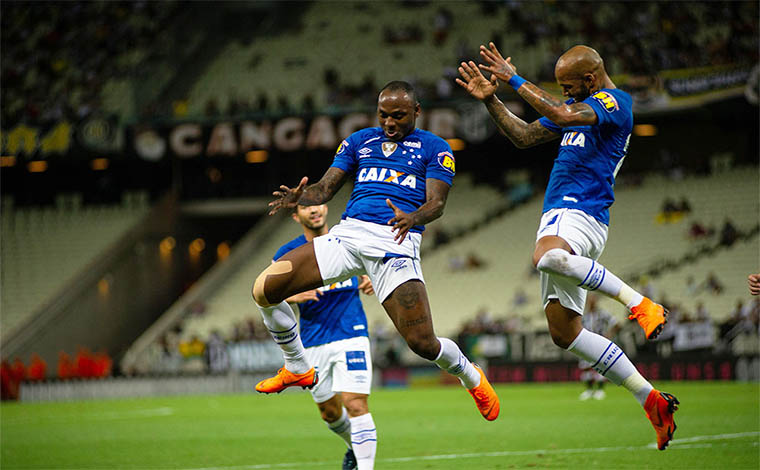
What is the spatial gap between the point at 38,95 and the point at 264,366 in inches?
641

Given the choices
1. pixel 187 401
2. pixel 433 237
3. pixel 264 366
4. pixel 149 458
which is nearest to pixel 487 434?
pixel 149 458

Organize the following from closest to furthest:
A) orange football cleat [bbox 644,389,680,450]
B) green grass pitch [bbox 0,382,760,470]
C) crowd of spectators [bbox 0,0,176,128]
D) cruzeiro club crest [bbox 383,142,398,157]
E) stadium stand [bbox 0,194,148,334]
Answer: orange football cleat [bbox 644,389,680,450] < cruzeiro club crest [bbox 383,142,398,157] < green grass pitch [bbox 0,382,760,470] < stadium stand [bbox 0,194,148,334] < crowd of spectators [bbox 0,0,176,128]

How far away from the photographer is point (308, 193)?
24.5ft

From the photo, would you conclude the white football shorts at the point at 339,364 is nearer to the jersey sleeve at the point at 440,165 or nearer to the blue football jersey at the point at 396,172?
the blue football jersey at the point at 396,172

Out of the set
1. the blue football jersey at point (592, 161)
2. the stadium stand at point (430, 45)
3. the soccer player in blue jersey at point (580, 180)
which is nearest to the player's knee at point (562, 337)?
the soccer player in blue jersey at point (580, 180)

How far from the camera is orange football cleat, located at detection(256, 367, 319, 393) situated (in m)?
7.99

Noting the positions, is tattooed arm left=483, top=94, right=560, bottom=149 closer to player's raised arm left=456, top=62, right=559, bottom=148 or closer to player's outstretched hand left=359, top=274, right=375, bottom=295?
player's raised arm left=456, top=62, right=559, bottom=148

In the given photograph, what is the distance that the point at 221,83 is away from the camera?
38.3m

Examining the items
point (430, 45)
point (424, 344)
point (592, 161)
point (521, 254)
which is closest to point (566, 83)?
point (592, 161)

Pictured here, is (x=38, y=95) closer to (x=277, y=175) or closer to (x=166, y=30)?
(x=166, y=30)

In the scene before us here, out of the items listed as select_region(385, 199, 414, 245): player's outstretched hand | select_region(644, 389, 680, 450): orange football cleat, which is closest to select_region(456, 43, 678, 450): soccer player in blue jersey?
select_region(644, 389, 680, 450): orange football cleat

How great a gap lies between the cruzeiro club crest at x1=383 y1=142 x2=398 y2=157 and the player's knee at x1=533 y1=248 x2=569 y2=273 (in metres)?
1.42

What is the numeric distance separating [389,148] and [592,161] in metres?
1.63

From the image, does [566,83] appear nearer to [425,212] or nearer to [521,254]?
[425,212]
